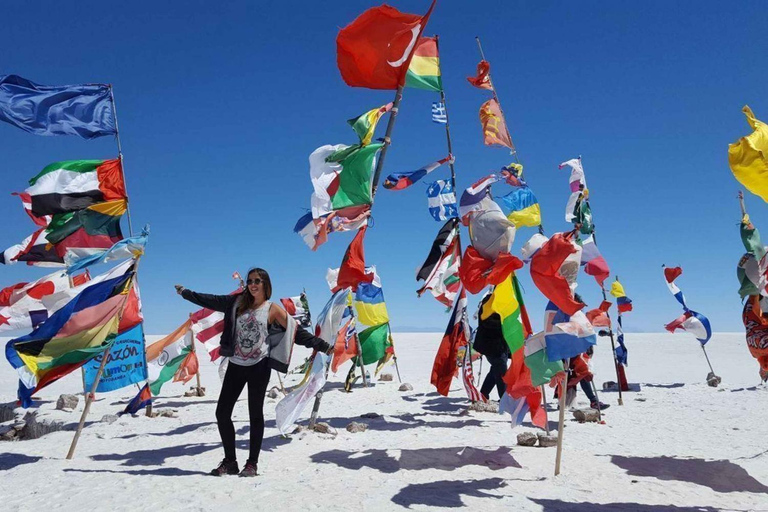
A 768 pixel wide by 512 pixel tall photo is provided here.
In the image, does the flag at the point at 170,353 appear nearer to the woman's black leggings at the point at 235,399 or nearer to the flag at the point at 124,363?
the flag at the point at 124,363

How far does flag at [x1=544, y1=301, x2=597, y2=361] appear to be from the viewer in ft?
14.9

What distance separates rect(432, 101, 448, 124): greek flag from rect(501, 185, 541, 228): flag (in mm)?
1800

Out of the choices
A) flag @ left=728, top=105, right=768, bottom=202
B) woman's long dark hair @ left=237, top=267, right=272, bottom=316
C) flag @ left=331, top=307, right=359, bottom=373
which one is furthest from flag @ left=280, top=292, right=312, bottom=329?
flag @ left=728, top=105, right=768, bottom=202

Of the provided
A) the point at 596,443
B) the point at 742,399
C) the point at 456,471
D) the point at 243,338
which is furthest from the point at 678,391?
the point at 243,338

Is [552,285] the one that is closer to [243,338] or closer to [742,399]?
[243,338]

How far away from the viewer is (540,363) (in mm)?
4719

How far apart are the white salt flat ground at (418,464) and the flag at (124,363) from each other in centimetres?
82

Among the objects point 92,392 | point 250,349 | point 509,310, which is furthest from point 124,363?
point 509,310

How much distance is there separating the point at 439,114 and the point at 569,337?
5.61 m

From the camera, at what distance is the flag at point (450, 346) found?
22.2 ft

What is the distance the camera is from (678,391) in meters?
11.2

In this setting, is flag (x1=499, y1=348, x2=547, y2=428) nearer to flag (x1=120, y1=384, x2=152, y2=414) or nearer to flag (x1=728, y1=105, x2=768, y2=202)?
flag (x1=728, y1=105, x2=768, y2=202)

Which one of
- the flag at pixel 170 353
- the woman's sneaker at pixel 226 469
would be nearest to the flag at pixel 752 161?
the woman's sneaker at pixel 226 469

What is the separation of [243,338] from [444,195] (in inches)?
220
